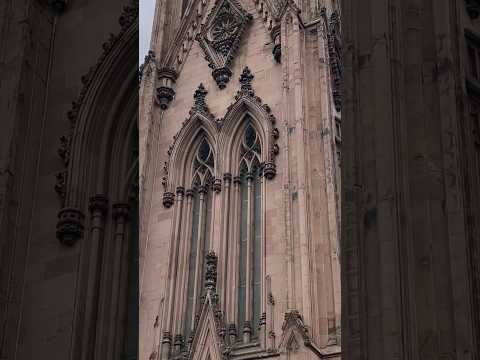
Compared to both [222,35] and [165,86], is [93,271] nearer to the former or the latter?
[165,86]

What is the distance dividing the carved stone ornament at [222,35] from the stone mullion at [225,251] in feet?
11.8

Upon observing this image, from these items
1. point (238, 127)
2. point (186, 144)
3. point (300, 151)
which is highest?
point (238, 127)

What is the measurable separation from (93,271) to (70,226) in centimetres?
59

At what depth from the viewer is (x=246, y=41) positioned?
2962 centimetres

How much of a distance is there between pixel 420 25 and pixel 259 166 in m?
17.6

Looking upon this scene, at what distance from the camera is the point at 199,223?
2730 centimetres

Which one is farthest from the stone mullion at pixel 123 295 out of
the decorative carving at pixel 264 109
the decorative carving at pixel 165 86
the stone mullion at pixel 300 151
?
the decorative carving at pixel 165 86

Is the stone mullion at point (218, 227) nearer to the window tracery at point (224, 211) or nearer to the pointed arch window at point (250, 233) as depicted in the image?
the window tracery at point (224, 211)

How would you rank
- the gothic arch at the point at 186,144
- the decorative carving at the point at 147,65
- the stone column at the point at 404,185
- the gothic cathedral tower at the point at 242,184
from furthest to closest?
the decorative carving at the point at 147,65 < the gothic arch at the point at 186,144 < the gothic cathedral tower at the point at 242,184 < the stone column at the point at 404,185

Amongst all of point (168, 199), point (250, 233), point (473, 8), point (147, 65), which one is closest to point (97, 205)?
point (473, 8)

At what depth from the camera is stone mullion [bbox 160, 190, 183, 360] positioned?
2545 cm

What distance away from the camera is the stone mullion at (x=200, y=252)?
85.1ft

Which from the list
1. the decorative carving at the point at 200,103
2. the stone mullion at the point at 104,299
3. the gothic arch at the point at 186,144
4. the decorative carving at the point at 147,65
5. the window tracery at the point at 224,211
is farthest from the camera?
the decorative carving at the point at 147,65

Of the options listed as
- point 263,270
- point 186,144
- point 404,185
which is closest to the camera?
point 404,185
